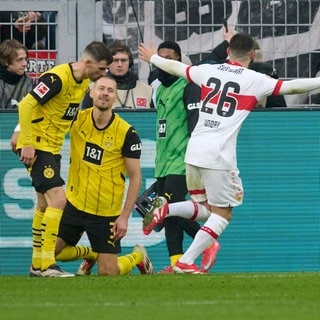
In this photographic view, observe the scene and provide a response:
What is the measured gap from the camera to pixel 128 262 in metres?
14.0

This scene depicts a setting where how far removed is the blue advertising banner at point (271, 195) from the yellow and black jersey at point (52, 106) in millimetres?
2524

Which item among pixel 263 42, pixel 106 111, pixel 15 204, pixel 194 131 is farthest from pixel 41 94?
pixel 263 42

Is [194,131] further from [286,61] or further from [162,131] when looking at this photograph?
[286,61]

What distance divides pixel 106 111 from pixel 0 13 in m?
3.18

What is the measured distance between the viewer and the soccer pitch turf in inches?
391

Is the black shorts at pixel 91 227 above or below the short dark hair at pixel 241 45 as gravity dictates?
below

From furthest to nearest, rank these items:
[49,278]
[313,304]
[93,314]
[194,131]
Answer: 1. [194,131]
2. [49,278]
3. [313,304]
4. [93,314]

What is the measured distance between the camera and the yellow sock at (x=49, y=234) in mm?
13258

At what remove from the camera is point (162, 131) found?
15.2 m

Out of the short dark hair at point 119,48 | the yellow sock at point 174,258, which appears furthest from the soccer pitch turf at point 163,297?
the short dark hair at point 119,48

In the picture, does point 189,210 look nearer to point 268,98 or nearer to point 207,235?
point 207,235

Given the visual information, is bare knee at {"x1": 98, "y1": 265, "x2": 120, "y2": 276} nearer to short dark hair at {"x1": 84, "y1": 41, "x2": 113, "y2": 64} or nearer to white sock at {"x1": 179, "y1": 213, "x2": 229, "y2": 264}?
white sock at {"x1": 179, "y1": 213, "x2": 229, "y2": 264}

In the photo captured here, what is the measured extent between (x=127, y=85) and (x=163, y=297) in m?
5.47

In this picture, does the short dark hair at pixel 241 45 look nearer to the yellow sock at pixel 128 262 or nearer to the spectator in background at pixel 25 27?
the yellow sock at pixel 128 262
